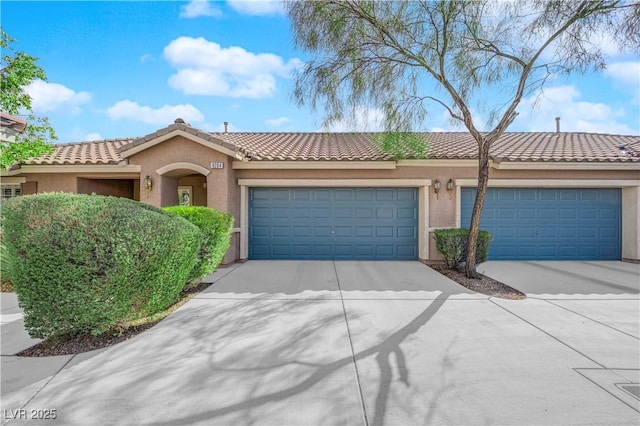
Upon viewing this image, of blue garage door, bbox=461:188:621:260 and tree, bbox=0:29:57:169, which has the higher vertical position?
tree, bbox=0:29:57:169

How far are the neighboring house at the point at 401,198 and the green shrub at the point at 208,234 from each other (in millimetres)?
2852

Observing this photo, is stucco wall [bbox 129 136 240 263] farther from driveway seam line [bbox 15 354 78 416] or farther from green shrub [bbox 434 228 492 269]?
green shrub [bbox 434 228 492 269]

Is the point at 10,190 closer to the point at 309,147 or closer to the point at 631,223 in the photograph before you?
the point at 309,147

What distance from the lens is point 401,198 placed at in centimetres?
1104

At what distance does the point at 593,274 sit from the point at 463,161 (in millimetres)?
4796

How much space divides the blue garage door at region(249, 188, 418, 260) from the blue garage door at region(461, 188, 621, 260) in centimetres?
221

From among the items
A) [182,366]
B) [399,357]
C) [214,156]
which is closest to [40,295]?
[182,366]

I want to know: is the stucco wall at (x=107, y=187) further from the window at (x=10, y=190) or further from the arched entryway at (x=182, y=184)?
the window at (x=10, y=190)

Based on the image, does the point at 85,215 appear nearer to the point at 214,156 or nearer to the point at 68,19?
the point at 214,156

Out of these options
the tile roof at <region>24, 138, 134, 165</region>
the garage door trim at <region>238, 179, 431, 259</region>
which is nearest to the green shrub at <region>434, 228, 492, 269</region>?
the garage door trim at <region>238, 179, 431, 259</region>

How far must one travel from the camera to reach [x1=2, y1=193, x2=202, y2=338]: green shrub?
4.00 m

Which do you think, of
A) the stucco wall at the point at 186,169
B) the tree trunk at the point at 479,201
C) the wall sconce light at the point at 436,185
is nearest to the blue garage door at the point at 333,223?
the wall sconce light at the point at 436,185

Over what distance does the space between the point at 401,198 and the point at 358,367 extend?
8.05 m

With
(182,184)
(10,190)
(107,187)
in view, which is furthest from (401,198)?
(10,190)
